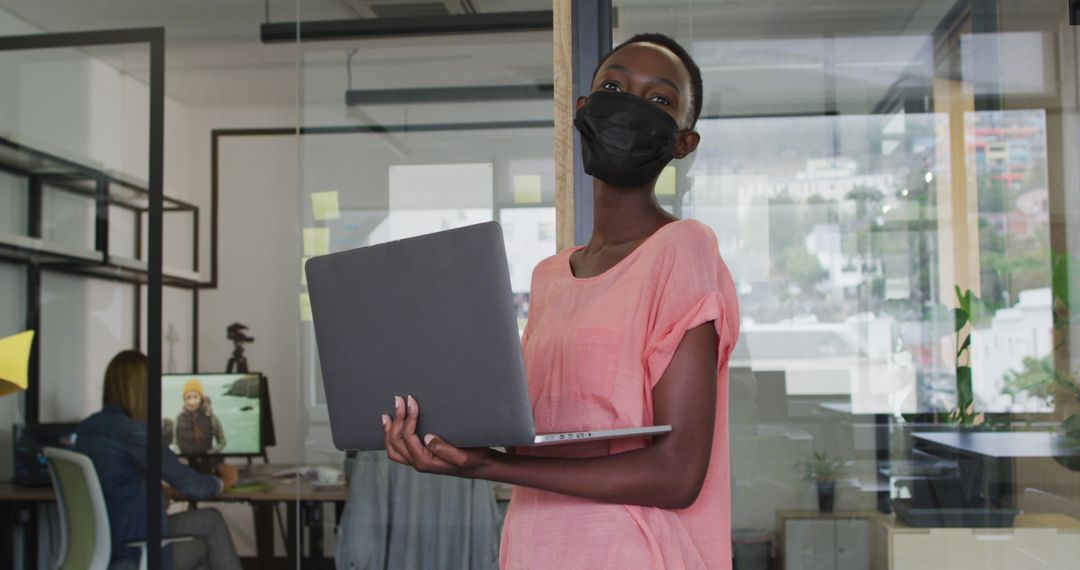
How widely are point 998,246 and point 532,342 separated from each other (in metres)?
1.52

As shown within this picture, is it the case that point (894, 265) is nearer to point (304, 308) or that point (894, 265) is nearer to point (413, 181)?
point (413, 181)

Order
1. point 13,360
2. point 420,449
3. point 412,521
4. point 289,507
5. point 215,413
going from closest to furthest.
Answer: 1. point 420,449
2. point 13,360
3. point 412,521
4. point 215,413
5. point 289,507

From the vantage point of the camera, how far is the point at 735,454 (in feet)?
7.56

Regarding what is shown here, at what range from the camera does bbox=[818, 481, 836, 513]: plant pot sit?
2.31 meters

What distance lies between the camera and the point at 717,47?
2.38m

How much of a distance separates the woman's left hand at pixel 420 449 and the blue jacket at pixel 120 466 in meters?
2.94

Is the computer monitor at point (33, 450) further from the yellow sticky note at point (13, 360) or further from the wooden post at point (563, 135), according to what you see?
the yellow sticky note at point (13, 360)

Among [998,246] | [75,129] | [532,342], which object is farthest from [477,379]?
[75,129]

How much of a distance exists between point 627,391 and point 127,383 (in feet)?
10.4

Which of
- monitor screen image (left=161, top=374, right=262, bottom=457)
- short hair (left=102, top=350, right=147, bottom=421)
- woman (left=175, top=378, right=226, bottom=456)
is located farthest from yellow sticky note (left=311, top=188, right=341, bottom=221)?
woman (left=175, top=378, right=226, bottom=456)

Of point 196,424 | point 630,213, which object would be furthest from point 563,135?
point 196,424

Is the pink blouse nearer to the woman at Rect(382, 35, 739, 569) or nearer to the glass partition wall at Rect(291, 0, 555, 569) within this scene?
the woman at Rect(382, 35, 739, 569)

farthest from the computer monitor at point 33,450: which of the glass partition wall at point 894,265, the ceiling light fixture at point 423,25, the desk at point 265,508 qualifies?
the glass partition wall at point 894,265

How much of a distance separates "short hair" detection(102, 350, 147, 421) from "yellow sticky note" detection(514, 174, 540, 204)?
194 centimetres
